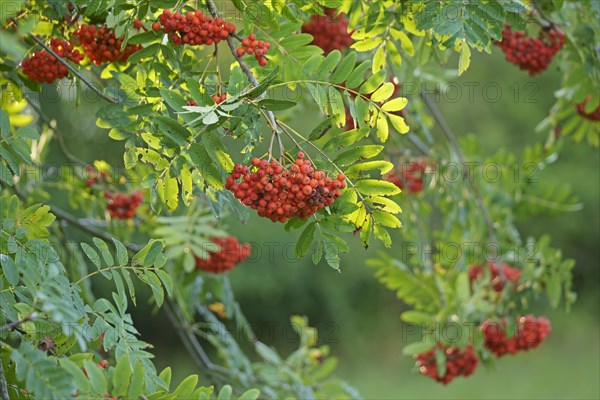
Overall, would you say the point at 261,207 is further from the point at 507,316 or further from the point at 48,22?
the point at 507,316

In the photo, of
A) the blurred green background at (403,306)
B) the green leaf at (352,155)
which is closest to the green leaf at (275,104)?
the green leaf at (352,155)

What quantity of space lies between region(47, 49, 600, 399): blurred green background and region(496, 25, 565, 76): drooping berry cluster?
5.52 m

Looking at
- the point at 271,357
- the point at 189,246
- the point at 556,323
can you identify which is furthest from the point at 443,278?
the point at 556,323

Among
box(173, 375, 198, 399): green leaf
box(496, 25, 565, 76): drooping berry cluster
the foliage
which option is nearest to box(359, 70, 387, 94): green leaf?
the foliage

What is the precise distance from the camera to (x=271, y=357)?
313 cm

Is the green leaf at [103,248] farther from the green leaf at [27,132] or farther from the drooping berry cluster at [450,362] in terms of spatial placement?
the drooping berry cluster at [450,362]

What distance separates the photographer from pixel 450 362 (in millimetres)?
2746

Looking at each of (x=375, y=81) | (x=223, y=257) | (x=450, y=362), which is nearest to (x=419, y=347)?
(x=450, y=362)

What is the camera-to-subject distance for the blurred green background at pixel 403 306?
846cm

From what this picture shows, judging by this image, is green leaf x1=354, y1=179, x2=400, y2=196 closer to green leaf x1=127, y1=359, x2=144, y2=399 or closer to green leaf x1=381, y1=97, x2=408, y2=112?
green leaf x1=381, y1=97, x2=408, y2=112

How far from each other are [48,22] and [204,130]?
71cm

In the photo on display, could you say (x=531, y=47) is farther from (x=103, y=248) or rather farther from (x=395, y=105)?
(x=103, y=248)

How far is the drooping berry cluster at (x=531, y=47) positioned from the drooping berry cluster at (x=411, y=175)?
2.36 feet

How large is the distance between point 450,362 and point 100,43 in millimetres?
1584
